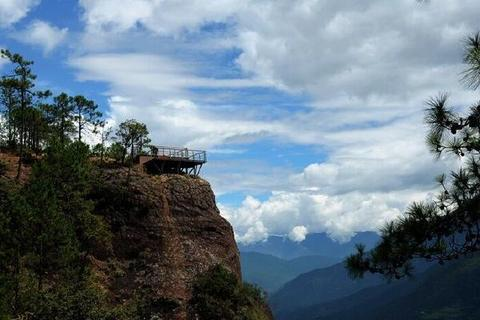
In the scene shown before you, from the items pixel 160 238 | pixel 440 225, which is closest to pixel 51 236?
pixel 160 238

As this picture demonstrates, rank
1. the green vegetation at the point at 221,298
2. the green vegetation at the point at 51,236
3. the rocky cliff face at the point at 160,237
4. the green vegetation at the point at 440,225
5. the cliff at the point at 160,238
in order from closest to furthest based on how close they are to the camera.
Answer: the green vegetation at the point at 440,225, the green vegetation at the point at 51,236, the green vegetation at the point at 221,298, the cliff at the point at 160,238, the rocky cliff face at the point at 160,237

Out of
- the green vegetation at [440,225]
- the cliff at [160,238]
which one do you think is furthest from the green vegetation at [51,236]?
the green vegetation at [440,225]

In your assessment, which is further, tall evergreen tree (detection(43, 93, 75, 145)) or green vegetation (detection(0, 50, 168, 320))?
tall evergreen tree (detection(43, 93, 75, 145))

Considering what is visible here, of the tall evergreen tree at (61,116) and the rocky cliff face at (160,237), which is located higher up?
the tall evergreen tree at (61,116)

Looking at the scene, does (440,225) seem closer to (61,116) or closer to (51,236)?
(51,236)

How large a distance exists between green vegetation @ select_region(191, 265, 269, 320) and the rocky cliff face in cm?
143

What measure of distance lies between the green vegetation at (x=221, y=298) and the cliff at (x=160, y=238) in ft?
4.47

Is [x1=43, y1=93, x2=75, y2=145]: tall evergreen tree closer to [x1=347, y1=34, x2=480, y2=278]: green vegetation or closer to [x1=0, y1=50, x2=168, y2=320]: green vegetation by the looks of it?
[x1=0, y1=50, x2=168, y2=320]: green vegetation

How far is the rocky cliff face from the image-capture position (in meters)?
54.0

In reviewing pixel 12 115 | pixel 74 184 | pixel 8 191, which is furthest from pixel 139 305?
pixel 12 115

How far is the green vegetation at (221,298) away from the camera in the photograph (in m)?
52.2

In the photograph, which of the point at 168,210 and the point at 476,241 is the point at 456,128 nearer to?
the point at 476,241

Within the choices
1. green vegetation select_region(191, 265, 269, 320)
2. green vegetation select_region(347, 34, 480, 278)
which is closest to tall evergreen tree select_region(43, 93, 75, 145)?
green vegetation select_region(191, 265, 269, 320)

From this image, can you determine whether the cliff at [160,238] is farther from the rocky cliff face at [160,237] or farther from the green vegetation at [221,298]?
the green vegetation at [221,298]
